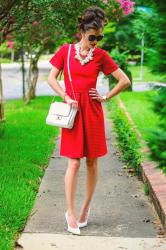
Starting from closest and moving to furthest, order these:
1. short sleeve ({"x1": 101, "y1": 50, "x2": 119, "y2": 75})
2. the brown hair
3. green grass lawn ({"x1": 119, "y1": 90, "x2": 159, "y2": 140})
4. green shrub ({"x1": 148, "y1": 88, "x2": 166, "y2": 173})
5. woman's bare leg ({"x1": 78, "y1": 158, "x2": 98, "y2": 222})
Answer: green shrub ({"x1": 148, "y1": 88, "x2": 166, "y2": 173}), the brown hair, short sleeve ({"x1": 101, "y1": 50, "x2": 119, "y2": 75}), woman's bare leg ({"x1": 78, "y1": 158, "x2": 98, "y2": 222}), green grass lawn ({"x1": 119, "y1": 90, "x2": 159, "y2": 140})

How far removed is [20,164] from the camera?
28.5ft

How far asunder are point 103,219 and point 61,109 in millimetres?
1177

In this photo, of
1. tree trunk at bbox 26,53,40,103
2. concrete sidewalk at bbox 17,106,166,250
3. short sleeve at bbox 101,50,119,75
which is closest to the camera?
concrete sidewalk at bbox 17,106,166,250

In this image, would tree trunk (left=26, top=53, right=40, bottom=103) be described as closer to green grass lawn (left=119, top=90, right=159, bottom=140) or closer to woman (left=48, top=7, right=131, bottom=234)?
green grass lawn (left=119, top=90, right=159, bottom=140)

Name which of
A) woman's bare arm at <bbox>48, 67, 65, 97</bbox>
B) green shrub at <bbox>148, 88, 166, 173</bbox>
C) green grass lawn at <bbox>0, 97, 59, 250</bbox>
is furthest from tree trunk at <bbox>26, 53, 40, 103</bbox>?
green shrub at <bbox>148, 88, 166, 173</bbox>

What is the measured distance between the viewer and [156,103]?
4.14m

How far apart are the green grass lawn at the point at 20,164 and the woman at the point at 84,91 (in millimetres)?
572

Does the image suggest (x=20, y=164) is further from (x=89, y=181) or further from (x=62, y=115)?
(x=62, y=115)

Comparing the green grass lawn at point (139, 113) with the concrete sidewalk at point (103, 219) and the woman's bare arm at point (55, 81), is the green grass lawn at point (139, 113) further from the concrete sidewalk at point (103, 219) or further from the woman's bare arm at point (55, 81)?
the woman's bare arm at point (55, 81)

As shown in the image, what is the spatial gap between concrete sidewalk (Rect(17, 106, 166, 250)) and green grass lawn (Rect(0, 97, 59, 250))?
117 mm

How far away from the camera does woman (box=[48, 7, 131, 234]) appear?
5918 mm

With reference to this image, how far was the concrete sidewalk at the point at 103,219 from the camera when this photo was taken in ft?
18.5

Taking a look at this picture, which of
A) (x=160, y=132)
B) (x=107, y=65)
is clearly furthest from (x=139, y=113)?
(x=160, y=132)

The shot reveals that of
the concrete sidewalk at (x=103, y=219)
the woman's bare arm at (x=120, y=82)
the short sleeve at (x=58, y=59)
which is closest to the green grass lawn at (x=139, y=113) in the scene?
the concrete sidewalk at (x=103, y=219)
